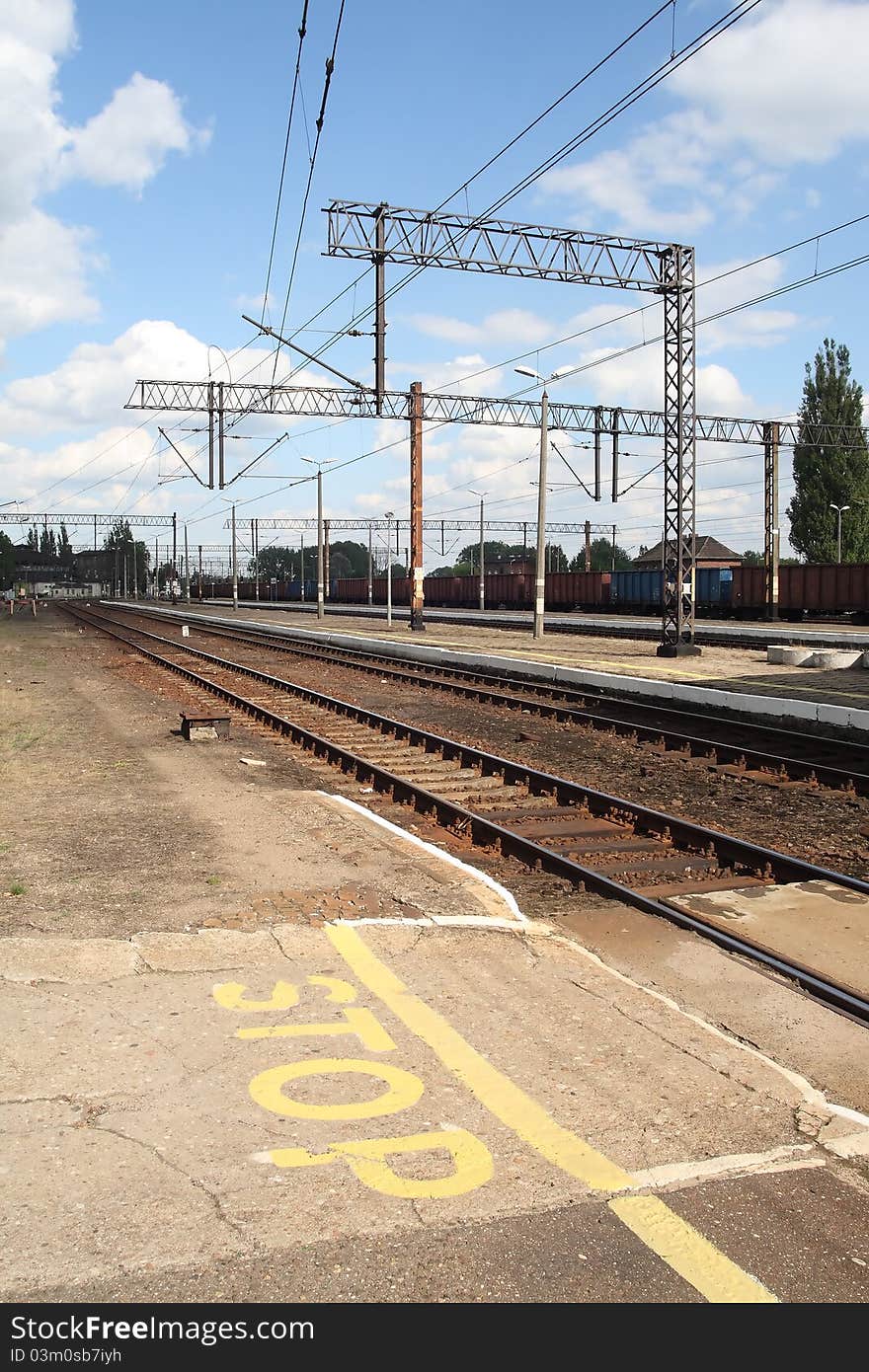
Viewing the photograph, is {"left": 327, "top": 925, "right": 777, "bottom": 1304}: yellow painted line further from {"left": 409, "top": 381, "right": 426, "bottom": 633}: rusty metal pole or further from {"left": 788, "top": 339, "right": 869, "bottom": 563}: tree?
{"left": 788, "top": 339, "right": 869, "bottom": 563}: tree

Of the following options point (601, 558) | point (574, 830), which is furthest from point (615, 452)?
point (601, 558)

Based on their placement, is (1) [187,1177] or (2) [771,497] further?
(2) [771,497]

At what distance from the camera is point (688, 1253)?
305cm

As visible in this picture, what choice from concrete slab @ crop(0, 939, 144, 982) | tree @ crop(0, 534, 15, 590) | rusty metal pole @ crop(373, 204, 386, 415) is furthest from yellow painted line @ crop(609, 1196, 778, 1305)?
tree @ crop(0, 534, 15, 590)

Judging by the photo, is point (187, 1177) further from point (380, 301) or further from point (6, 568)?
point (6, 568)

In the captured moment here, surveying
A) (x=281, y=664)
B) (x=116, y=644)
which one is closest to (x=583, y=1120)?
(x=281, y=664)

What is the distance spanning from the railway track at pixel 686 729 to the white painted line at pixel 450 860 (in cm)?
449

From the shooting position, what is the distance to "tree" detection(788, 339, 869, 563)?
206 feet

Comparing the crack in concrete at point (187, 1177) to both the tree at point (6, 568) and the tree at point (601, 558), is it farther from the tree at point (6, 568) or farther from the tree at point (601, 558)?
the tree at point (6, 568)

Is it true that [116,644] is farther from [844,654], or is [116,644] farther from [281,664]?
[844,654]

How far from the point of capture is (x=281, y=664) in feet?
87.4

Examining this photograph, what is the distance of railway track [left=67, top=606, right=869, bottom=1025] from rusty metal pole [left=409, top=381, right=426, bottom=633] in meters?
19.1

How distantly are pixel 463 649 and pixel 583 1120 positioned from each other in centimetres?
2386

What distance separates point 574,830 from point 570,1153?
18.2 ft
